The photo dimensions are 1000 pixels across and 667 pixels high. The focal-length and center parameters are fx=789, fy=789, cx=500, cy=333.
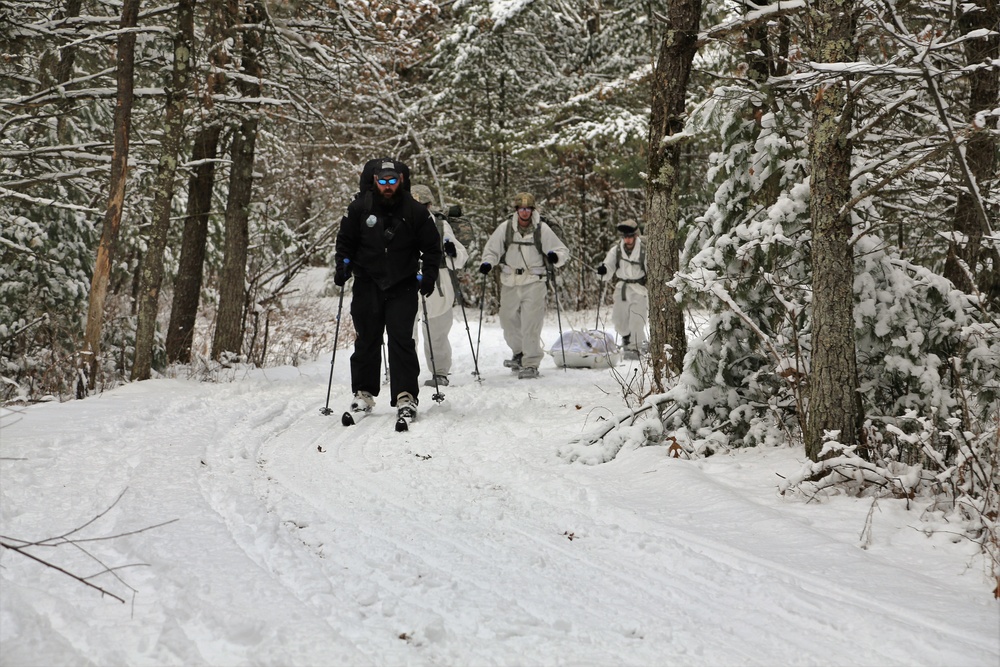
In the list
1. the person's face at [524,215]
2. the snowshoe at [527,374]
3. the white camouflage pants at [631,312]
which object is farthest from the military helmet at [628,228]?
the snowshoe at [527,374]

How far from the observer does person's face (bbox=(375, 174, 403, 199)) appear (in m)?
6.89

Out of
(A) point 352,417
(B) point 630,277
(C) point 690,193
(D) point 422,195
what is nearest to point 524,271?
(D) point 422,195

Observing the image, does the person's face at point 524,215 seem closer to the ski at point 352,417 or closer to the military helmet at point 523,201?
the military helmet at point 523,201

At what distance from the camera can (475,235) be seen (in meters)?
24.5

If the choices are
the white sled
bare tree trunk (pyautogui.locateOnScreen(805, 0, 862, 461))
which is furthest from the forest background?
the white sled

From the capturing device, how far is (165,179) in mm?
9289

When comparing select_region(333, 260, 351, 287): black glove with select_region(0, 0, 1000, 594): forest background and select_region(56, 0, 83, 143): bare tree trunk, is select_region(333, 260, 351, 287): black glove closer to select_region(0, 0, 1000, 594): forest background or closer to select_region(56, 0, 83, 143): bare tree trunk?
select_region(0, 0, 1000, 594): forest background

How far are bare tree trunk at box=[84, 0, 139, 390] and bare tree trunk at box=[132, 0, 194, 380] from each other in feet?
1.57

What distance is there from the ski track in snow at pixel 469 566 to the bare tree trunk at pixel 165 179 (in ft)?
11.8

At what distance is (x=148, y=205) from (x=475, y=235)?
1282cm

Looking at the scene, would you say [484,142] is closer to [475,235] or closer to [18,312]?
[475,235]

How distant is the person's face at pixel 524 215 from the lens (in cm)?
1085

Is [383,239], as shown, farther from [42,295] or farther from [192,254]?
[42,295]

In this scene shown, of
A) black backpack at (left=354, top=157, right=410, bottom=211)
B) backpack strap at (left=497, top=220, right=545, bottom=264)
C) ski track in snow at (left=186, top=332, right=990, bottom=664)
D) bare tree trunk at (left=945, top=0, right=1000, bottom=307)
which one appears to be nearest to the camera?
ski track in snow at (left=186, top=332, right=990, bottom=664)
